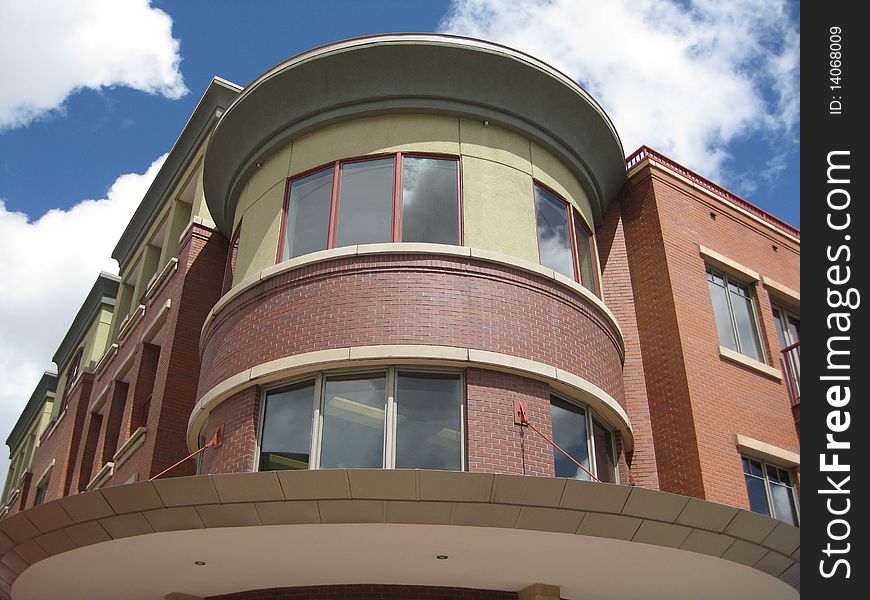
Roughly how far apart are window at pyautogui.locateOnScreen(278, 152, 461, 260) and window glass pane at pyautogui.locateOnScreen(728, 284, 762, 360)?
681 cm

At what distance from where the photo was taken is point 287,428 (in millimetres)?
12625

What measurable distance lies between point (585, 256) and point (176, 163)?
1193cm

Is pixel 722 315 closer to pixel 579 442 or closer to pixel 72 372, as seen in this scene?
pixel 579 442

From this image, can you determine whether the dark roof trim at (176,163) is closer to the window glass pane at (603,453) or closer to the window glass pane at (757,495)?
the window glass pane at (603,453)

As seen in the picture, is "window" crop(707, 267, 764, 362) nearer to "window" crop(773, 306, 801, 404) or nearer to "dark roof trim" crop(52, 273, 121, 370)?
"window" crop(773, 306, 801, 404)

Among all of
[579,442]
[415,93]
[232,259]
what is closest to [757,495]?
[579,442]

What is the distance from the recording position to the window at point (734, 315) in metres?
17.1

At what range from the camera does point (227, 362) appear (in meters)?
13.8

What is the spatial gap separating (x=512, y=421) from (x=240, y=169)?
7.49 m

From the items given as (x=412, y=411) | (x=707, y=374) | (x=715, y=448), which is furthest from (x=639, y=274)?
(x=412, y=411)

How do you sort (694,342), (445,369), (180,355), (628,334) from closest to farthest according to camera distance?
(445,369) < (694,342) < (628,334) < (180,355)


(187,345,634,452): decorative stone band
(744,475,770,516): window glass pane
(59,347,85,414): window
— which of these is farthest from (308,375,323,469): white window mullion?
(59,347,85,414): window

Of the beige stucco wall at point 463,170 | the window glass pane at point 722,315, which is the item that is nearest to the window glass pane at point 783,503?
the window glass pane at point 722,315

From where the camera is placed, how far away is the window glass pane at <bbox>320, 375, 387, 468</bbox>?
12023mm
